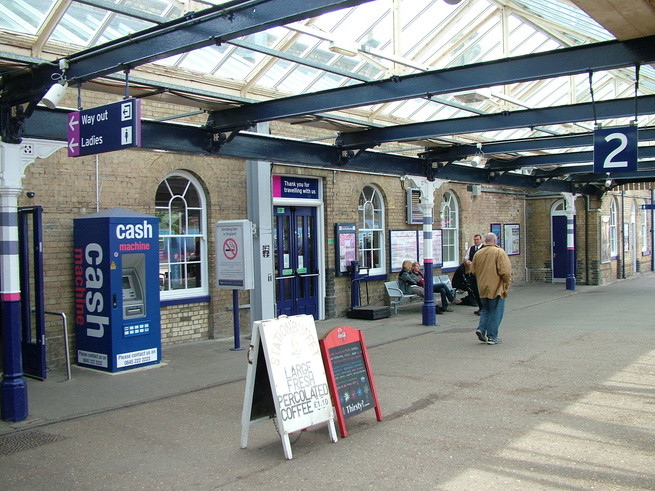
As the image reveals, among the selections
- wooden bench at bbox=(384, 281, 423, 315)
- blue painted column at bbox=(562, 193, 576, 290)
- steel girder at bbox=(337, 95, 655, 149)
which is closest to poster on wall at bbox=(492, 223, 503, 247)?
blue painted column at bbox=(562, 193, 576, 290)

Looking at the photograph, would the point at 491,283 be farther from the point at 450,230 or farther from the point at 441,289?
the point at 450,230

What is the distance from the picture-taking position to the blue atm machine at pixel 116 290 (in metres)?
8.88

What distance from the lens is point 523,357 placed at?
943 centimetres

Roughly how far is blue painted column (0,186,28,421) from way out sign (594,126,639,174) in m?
6.51

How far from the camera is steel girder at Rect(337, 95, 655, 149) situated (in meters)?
8.85

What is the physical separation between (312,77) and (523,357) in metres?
5.36

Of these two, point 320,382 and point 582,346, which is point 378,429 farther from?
point 582,346

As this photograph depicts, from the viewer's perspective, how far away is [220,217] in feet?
37.8

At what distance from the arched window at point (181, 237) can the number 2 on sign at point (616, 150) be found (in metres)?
6.86

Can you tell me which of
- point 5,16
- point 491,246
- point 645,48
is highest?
point 5,16

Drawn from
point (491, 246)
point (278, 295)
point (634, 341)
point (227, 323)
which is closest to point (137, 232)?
point (227, 323)

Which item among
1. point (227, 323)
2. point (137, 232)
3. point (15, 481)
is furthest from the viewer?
point (227, 323)

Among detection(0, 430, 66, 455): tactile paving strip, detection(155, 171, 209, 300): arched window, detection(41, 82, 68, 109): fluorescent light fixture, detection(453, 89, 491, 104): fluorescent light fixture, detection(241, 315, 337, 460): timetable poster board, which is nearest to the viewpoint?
detection(241, 315, 337, 460): timetable poster board

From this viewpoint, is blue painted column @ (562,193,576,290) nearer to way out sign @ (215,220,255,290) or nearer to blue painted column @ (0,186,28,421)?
way out sign @ (215,220,255,290)
